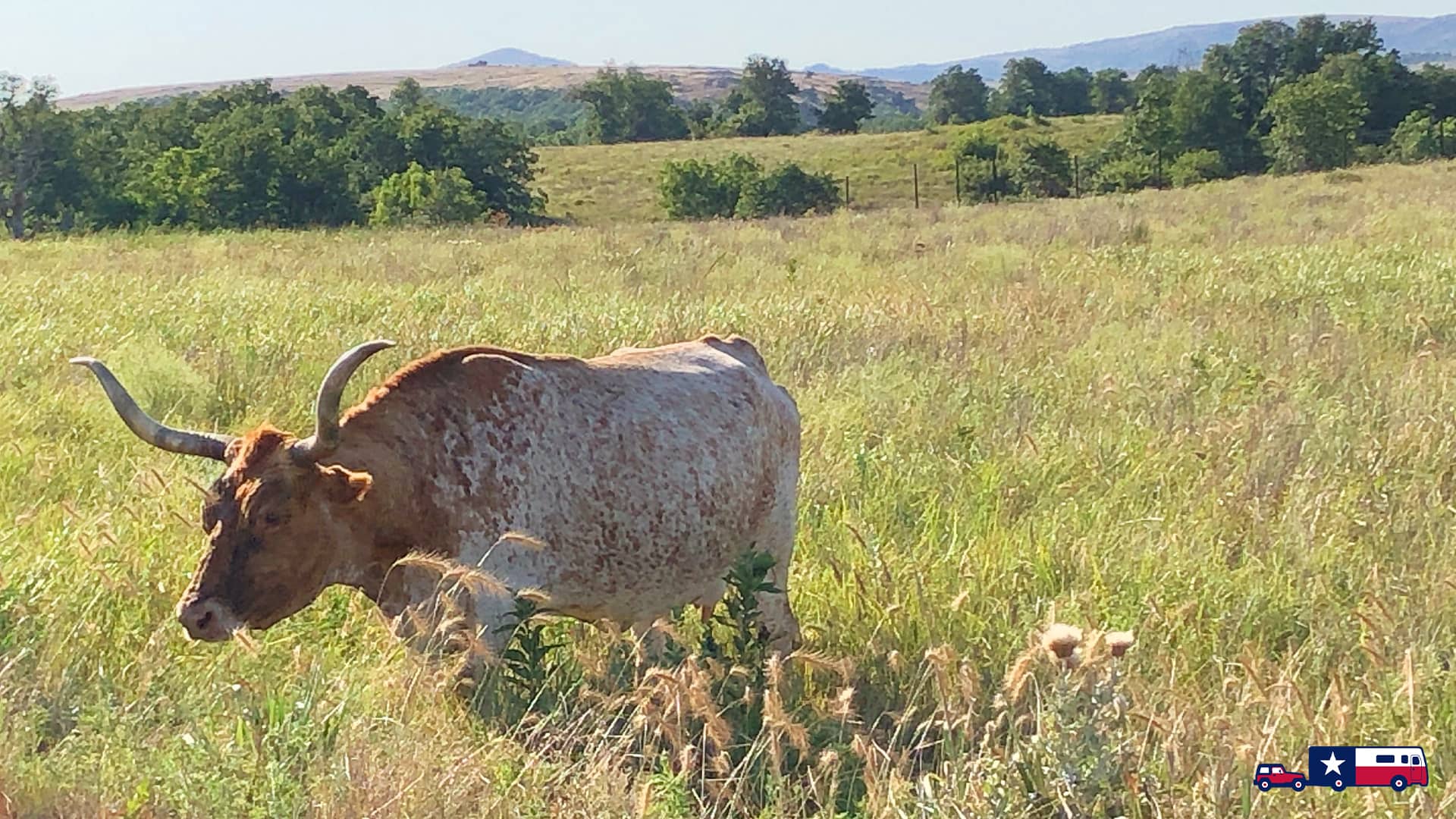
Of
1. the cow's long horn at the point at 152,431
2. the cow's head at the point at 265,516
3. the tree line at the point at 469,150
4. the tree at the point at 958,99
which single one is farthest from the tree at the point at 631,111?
the cow's head at the point at 265,516

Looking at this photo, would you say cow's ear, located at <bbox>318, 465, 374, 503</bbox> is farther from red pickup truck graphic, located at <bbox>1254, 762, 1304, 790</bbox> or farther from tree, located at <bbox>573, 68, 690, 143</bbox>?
tree, located at <bbox>573, 68, 690, 143</bbox>

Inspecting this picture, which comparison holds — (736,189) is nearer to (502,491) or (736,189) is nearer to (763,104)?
(763,104)

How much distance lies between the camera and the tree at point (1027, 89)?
344 feet

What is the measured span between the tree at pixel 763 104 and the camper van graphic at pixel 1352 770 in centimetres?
9343

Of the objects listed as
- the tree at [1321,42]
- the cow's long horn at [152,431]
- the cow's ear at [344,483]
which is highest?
the tree at [1321,42]

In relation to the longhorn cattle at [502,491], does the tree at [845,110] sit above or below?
above

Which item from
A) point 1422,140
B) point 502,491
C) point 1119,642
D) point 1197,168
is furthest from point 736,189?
point 1119,642

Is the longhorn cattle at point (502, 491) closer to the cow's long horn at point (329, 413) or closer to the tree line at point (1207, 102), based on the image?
the cow's long horn at point (329, 413)

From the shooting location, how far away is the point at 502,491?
4324mm

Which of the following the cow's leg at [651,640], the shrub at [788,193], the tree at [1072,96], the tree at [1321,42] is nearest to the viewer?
the cow's leg at [651,640]

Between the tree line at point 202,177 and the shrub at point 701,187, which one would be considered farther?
the shrub at point 701,187

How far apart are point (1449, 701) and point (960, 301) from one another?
8.63 m

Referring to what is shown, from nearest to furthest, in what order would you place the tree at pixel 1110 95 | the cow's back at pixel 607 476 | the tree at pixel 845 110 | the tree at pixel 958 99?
the cow's back at pixel 607 476, the tree at pixel 845 110, the tree at pixel 958 99, the tree at pixel 1110 95

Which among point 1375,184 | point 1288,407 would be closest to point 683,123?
point 1375,184
